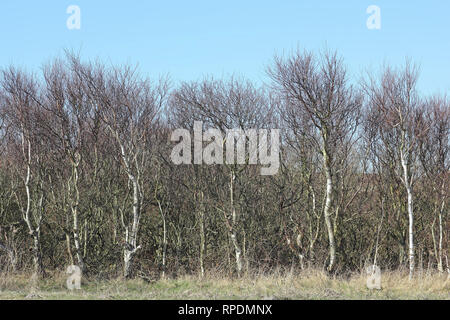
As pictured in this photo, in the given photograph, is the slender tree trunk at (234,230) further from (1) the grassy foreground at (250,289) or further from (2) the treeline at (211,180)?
(1) the grassy foreground at (250,289)

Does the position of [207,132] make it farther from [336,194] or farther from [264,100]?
[336,194]

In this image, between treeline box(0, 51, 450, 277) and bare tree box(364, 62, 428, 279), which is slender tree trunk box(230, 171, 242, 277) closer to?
treeline box(0, 51, 450, 277)

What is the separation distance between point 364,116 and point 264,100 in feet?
12.1

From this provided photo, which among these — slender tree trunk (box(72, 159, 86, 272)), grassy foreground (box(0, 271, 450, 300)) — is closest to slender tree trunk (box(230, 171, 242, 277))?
grassy foreground (box(0, 271, 450, 300))

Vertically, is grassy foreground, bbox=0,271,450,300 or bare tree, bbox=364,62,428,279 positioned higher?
bare tree, bbox=364,62,428,279
